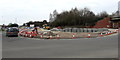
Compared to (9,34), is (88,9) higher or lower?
higher

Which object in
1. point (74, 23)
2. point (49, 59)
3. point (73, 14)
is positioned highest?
point (73, 14)

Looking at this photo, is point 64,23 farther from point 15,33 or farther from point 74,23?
point 15,33

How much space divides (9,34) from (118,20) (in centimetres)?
5156

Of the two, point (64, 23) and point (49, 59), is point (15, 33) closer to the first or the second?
point (49, 59)

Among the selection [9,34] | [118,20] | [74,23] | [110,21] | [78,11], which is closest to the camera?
[9,34]

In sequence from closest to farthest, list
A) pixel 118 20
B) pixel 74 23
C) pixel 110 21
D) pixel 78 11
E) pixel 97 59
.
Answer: pixel 97 59 → pixel 118 20 → pixel 110 21 → pixel 74 23 → pixel 78 11

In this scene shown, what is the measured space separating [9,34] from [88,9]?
73079 millimetres

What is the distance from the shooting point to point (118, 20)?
65.3 meters

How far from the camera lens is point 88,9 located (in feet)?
308

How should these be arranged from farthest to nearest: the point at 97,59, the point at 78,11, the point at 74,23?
the point at 78,11
the point at 74,23
the point at 97,59

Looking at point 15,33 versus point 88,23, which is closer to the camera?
point 15,33

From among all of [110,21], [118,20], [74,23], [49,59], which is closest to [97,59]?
[49,59]

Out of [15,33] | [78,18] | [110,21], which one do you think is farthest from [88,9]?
[15,33]

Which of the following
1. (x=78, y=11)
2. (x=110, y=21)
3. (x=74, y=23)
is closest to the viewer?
(x=110, y=21)
